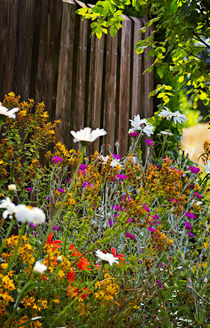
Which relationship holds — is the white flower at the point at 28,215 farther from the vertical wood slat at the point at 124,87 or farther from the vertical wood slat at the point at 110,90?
the vertical wood slat at the point at 124,87

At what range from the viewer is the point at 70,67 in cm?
367

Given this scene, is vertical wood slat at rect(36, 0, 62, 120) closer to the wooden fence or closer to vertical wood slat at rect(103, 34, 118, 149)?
the wooden fence

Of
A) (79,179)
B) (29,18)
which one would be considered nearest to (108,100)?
(29,18)

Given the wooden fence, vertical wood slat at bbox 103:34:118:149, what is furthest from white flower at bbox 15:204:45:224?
vertical wood slat at bbox 103:34:118:149

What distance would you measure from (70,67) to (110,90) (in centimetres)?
55

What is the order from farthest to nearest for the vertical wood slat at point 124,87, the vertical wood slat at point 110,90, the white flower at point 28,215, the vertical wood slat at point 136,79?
the vertical wood slat at point 136,79 < the vertical wood slat at point 124,87 < the vertical wood slat at point 110,90 < the white flower at point 28,215

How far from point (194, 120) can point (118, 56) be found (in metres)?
7.48

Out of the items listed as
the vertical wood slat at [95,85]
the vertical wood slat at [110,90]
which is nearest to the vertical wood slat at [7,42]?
the vertical wood slat at [95,85]

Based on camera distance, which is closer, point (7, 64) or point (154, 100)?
point (7, 64)

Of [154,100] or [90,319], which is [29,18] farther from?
[90,319]

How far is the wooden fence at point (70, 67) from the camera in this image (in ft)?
10.8

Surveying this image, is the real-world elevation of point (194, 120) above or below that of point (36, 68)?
above

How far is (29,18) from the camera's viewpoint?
11.1 feet

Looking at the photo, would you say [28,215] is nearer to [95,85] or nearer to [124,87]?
[95,85]
